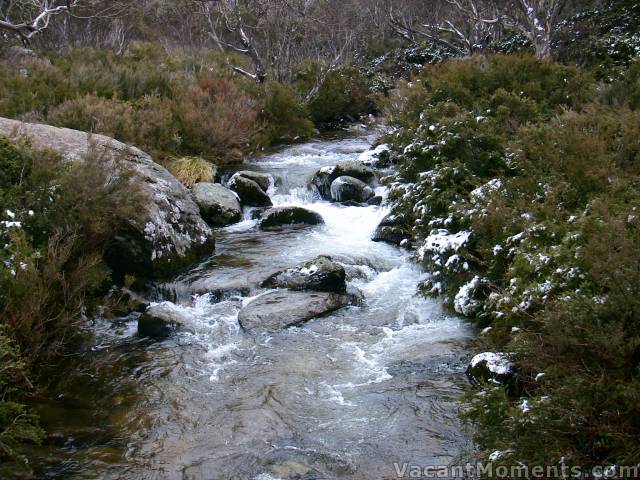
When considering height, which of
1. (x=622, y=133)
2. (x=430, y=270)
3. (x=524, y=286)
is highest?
(x=622, y=133)

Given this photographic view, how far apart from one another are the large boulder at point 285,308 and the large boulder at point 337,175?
525 cm

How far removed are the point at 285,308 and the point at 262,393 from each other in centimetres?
186

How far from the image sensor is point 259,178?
42.6 feet

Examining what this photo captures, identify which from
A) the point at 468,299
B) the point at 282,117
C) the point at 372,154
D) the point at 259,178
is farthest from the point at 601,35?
the point at 468,299

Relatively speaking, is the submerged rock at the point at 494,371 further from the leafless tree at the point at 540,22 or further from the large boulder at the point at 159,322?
the leafless tree at the point at 540,22

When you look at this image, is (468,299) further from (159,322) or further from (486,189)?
(159,322)

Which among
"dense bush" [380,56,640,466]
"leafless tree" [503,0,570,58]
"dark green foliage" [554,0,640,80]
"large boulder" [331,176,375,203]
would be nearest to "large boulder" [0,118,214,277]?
"dense bush" [380,56,640,466]

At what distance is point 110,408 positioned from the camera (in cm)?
543

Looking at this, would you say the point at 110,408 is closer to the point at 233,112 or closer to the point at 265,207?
the point at 265,207

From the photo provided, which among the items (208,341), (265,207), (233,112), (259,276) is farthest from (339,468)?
(233,112)

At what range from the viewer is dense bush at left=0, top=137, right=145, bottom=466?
17.6ft

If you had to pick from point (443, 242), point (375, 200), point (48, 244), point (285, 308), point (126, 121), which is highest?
point (126, 121)

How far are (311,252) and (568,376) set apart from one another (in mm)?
6220

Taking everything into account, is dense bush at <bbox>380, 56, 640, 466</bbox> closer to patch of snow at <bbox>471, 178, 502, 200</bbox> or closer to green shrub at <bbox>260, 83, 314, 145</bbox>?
patch of snow at <bbox>471, 178, 502, 200</bbox>
